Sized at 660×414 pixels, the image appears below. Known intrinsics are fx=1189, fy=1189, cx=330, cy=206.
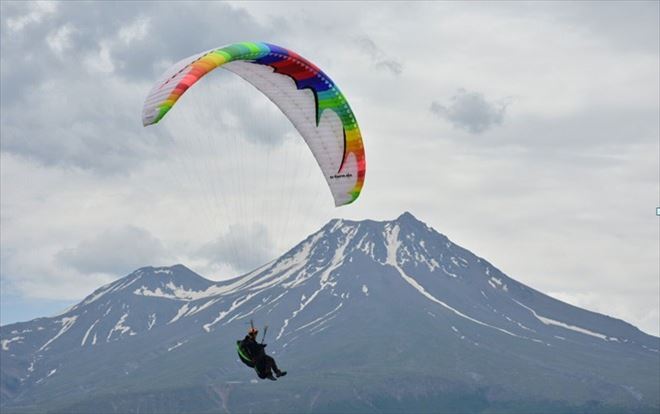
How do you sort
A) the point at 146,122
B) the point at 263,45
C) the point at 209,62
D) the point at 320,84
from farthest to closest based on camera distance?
the point at 320,84 < the point at 263,45 < the point at 209,62 < the point at 146,122

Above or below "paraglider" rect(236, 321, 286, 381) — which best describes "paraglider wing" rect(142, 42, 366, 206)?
above

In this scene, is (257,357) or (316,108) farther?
(316,108)

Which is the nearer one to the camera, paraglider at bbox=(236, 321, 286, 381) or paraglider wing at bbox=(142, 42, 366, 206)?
paraglider at bbox=(236, 321, 286, 381)

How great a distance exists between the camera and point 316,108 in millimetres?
52906

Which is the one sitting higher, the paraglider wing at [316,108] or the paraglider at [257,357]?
the paraglider wing at [316,108]

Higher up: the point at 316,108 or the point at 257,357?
the point at 316,108

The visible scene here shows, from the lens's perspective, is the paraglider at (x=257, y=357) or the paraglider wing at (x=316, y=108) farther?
the paraglider wing at (x=316, y=108)

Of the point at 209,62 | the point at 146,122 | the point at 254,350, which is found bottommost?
the point at 254,350

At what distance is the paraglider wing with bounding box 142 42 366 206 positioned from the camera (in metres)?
50.5

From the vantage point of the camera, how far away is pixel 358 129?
53.6m

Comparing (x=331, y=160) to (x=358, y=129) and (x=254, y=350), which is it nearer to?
(x=358, y=129)

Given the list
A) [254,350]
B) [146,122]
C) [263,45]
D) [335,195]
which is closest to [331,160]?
[335,195]

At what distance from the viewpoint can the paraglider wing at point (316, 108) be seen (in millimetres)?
50469

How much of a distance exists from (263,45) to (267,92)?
4.74 m
